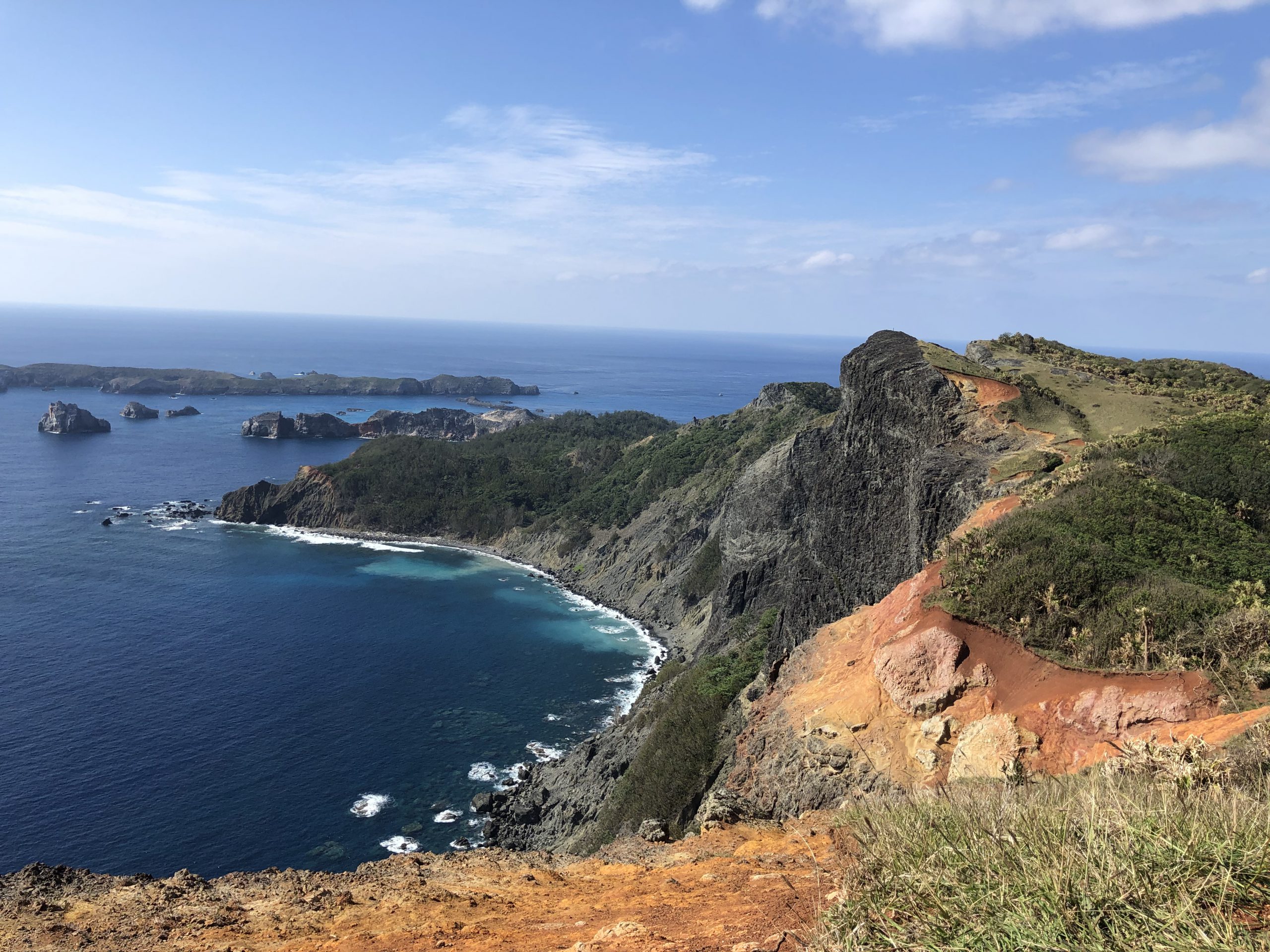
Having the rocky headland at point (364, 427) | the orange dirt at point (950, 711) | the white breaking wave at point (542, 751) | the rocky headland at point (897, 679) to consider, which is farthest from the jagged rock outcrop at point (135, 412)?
the orange dirt at point (950, 711)

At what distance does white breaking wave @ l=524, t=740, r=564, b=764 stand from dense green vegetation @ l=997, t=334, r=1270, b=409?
4147 cm

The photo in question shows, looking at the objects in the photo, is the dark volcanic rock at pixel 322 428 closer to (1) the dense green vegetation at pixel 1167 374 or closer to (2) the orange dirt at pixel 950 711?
(1) the dense green vegetation at pixel 1167 374

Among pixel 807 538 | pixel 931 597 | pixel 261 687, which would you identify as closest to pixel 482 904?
pixel 931 597

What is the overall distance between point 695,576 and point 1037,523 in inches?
2484

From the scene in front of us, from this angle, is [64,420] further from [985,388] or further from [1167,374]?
[1167,374]

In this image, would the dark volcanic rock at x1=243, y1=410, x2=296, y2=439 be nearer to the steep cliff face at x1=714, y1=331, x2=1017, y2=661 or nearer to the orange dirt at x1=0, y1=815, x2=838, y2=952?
the steep cliff face at x1=714, y1=331, x2=1017, y2=661

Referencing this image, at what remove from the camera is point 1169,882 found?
631cm

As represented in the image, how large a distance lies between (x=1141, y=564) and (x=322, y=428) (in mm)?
189852

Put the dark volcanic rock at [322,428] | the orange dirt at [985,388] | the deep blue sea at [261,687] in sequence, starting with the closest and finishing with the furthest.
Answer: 1. the orange dirt at [985,388]
2. the deep blue sea at [261,687]
3. the dark volcanic rock at [322,428]

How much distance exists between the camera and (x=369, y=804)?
1864 inches

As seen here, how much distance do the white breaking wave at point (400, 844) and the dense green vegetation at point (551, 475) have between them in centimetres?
5832

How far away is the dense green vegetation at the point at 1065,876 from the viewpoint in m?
5.96

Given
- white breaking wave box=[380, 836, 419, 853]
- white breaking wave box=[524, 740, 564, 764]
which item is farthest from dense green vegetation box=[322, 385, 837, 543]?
white breaking wave box=[380, 836, 419, 853]

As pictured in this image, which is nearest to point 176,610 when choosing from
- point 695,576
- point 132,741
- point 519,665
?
point 132,741
